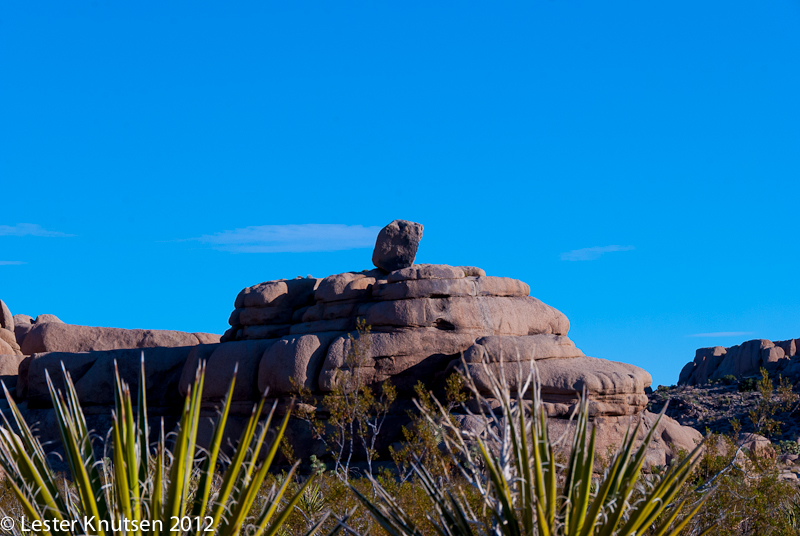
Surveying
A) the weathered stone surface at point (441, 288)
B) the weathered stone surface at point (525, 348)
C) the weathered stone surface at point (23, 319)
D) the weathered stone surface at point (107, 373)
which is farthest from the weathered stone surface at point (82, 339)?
the weathered stone surface at point (525, 348)

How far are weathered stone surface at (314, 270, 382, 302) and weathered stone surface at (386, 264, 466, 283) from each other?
0.92 metres

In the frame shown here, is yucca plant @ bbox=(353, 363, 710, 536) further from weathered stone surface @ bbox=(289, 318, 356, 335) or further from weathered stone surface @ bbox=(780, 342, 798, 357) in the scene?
weathered stone surface @ bbox=(780, 342, 798, 357)

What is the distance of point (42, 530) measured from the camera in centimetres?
383

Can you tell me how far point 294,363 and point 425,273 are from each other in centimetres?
522

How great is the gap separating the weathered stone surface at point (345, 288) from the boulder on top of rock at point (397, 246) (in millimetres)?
924

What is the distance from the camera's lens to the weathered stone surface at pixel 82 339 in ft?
99.2

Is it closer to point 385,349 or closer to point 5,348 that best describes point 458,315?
point 385,349

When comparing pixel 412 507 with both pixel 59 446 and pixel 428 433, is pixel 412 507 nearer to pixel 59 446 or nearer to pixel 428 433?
pixel 428 433

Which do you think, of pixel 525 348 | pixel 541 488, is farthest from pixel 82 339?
pixel 541 488

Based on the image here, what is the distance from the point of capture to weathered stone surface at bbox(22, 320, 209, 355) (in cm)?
3025

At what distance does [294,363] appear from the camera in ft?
74.3

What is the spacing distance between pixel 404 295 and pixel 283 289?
5.27 m

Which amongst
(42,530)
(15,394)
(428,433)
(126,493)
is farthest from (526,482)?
(15,394)

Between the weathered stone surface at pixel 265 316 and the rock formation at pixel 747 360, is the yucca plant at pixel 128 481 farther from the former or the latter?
the rock formation at pixel 747 360
